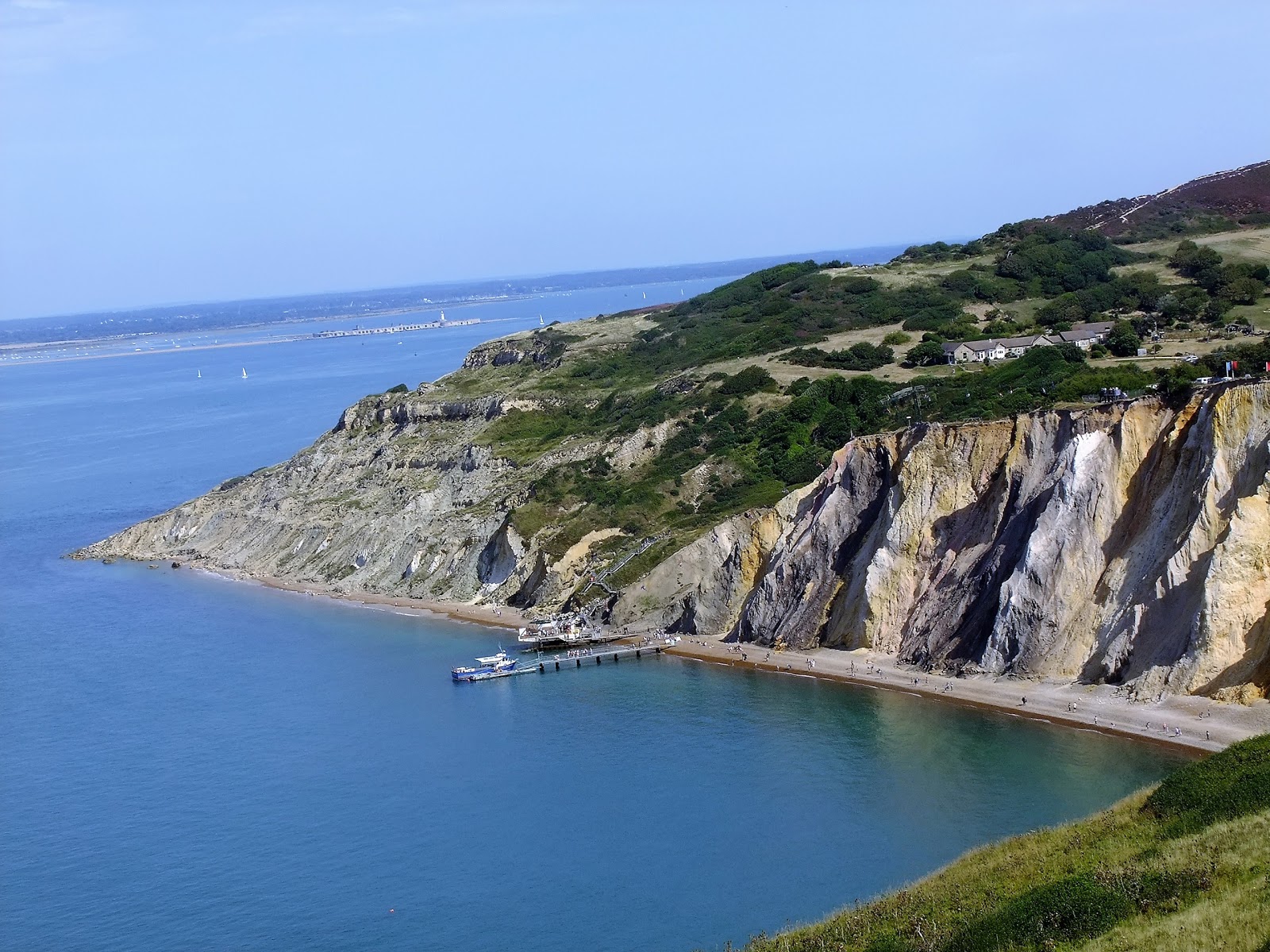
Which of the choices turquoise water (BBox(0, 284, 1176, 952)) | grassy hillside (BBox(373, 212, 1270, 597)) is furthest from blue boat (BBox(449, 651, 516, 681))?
grassy hillside (BBox(373, 212, 1270, 597))

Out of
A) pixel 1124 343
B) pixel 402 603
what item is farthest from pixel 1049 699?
pixel 402 603

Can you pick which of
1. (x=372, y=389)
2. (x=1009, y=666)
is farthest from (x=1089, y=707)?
(x=372, y=389)

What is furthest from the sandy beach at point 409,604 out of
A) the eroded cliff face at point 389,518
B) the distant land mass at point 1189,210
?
the distant land mass at point 1189,210

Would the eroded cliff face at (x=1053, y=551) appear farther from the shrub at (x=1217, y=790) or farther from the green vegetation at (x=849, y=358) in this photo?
the green vegetation at (x=849, y=358)

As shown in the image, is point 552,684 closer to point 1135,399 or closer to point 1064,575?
point 1064,575

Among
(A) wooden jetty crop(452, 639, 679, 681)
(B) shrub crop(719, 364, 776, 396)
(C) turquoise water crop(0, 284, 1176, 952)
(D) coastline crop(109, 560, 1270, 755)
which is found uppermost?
(B) shrub crop(719, 364, 776, 396)

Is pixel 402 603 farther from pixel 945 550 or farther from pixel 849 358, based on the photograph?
pixel 945 550

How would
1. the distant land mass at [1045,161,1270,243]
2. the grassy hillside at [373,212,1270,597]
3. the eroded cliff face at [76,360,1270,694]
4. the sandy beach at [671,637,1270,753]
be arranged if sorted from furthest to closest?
the distant land mass at [1045,161,1270,243], the grassy hillside at [373,212,1270,597], the eroded cliff face at [76,360,1270,694], the sandy beach at [671,637,1270,753]

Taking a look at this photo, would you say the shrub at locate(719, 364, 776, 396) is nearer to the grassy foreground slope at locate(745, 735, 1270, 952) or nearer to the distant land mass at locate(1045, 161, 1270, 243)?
the distant land mass at locate(1045, 161, 1270, 243)

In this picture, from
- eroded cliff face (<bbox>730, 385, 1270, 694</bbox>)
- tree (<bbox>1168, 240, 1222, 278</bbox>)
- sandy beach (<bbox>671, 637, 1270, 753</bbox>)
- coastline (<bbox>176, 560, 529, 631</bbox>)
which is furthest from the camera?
tree (<bbox>1168, 240, 1222, 278</bbox>)
